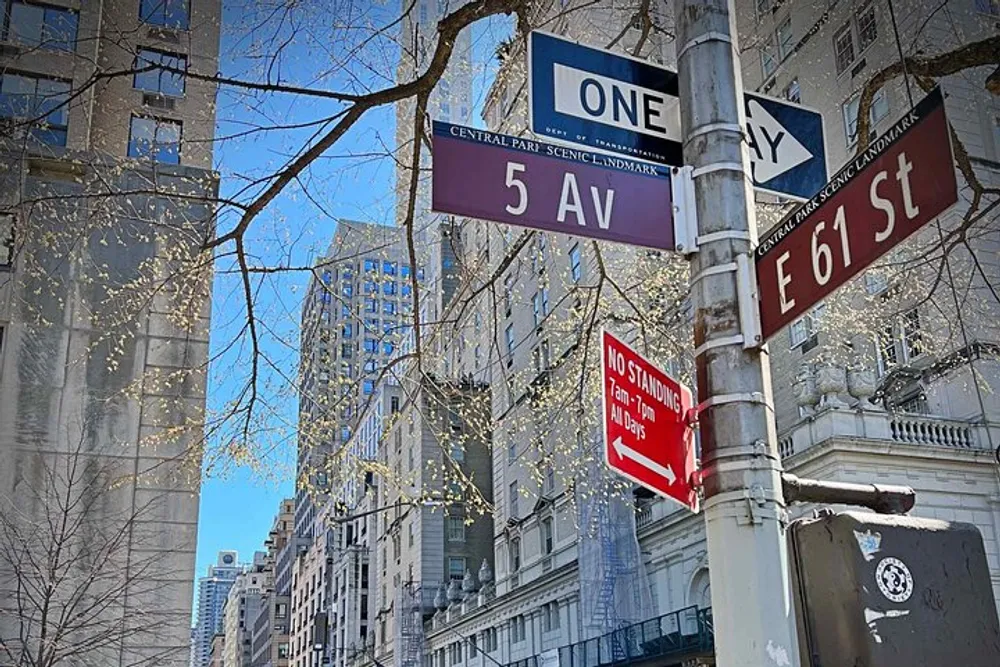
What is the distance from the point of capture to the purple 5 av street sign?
14.0 ft

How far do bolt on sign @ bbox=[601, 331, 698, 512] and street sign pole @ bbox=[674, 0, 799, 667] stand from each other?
178mm

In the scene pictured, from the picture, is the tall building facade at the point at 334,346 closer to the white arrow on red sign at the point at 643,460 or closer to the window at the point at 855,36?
the white arrow on red sign at the point at 643,460

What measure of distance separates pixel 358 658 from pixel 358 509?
36.4 feet

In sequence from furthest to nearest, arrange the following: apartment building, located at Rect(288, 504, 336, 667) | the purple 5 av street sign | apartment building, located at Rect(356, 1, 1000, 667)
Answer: apartment building, located at Rect(288, 504, 336, 667)
apartment building, located at Rect(356, 1, 1000, 667)
the purple 5 av street sign

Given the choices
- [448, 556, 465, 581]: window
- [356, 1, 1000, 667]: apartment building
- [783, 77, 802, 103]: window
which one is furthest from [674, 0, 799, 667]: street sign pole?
[448, 556, 465, 581]: window

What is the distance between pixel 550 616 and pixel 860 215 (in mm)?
40234

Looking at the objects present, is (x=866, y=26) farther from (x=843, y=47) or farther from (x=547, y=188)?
(x=547, y=188)

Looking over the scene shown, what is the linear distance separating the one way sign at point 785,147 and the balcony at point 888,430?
20999mm

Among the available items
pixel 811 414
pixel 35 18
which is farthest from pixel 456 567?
pixel 35 18

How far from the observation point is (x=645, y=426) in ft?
12.9

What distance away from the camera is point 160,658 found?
794 inches

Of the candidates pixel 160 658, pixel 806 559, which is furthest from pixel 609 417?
pixel 160 658

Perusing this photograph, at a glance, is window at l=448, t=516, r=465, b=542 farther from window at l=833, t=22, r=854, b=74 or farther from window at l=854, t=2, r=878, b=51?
window at l=854, t=2, r=878, b=51

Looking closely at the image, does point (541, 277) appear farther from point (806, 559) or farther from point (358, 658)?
point (358, 658)
